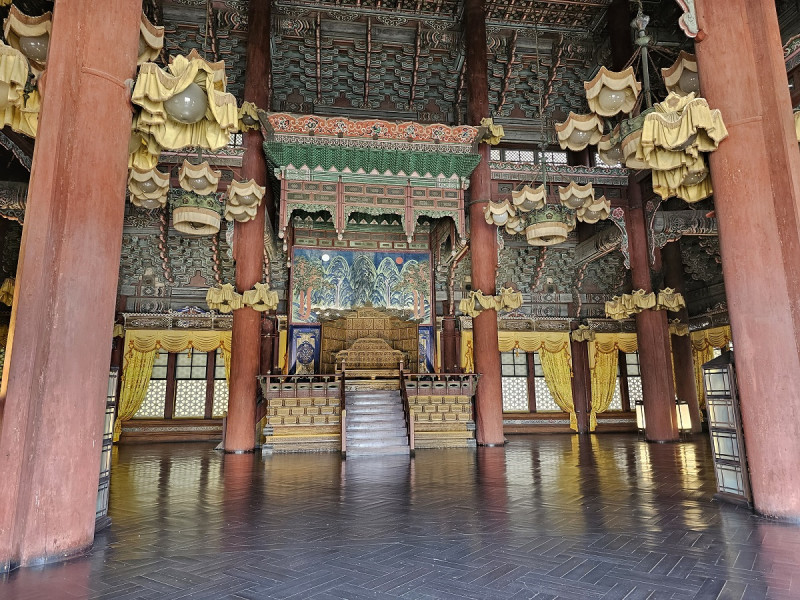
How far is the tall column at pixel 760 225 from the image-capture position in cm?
384

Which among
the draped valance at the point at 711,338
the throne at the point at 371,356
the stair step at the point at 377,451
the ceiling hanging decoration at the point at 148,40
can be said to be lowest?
the stair step at the point at 377,451

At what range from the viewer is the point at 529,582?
2.61 metres

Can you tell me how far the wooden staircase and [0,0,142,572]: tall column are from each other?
5234mm

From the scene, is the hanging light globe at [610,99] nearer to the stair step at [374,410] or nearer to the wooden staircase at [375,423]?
the wooden staircase at [375,423]

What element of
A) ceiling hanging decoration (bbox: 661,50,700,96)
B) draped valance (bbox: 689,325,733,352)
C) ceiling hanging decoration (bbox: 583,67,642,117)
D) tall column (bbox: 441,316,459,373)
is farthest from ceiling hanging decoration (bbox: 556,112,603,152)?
draped valance (bbox: 689,325,733,352)

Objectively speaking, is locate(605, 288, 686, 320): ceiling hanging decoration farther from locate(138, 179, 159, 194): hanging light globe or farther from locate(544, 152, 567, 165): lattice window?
locate(138, 179, 159, 194): hanging light globe

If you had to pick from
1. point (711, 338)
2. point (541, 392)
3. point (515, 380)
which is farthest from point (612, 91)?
point (541, 392)

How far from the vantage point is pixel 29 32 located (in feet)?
12.8

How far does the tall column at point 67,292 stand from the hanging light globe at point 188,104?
301 millimetres

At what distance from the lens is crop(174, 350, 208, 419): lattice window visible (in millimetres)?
13266

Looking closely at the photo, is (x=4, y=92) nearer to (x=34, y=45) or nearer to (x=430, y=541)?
(x=34, y=45)

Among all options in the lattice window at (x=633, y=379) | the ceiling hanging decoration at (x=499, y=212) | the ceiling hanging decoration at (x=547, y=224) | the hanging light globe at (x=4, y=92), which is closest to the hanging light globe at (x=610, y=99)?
the ceiling hanging decoration at (x=547, y=224)

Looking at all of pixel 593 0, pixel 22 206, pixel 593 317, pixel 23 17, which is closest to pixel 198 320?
pixel 22 206

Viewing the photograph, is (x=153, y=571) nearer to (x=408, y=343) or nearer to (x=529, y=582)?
(x=529, y=582)
